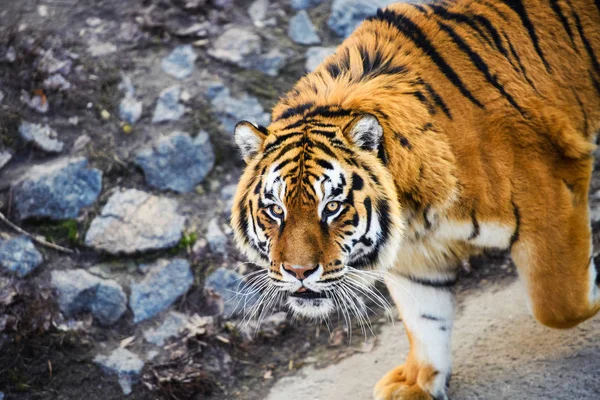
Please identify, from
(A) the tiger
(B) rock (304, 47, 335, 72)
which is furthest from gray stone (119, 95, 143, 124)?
(A) the tiger

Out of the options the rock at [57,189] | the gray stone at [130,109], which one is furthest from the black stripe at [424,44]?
the rock at [57,189]

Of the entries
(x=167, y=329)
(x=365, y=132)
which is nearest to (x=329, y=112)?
(x=365, y=132)

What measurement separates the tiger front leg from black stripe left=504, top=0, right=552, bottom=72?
1.10m

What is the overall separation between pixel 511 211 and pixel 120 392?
223cm

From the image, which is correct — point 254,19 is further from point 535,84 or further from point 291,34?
point 535,84

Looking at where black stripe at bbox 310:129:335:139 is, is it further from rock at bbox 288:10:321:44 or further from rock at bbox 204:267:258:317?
rock at bbox 288:10:321:44

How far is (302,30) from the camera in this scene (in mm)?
4863

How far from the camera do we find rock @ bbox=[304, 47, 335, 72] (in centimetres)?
473

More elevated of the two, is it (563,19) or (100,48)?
(563,19)

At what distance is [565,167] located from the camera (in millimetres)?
2877

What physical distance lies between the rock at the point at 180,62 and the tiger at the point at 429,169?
184 cm

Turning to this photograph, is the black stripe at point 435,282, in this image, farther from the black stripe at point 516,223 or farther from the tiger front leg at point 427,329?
the black stripe at point 516,223

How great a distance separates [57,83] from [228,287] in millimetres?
1684

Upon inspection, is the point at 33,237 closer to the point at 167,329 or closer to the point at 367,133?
the point at 167,329
